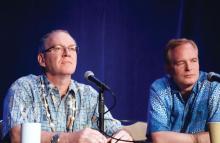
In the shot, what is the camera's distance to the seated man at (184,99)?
3.86 meters

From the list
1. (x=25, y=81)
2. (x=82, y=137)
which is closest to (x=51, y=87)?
(x=25, y=81)

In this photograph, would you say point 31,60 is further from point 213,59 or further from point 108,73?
point 213,59

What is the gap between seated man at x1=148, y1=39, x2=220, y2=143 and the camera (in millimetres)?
3855

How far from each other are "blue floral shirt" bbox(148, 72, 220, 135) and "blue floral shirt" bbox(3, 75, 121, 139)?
0.45m

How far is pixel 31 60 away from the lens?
4715 millimetres

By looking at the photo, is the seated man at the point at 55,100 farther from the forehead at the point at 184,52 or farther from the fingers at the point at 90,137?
the forehead at the point at 184,52

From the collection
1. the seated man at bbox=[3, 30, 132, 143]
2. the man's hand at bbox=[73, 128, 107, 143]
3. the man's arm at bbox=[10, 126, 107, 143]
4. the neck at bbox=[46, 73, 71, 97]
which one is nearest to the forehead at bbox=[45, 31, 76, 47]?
the seated man at bbox=[3, 30, 132, 143]

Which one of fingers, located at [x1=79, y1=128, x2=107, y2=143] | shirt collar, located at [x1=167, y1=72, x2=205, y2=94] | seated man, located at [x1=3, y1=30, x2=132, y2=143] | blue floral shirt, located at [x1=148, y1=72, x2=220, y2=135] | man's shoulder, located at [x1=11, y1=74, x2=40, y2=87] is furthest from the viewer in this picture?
shirt collar, located at [x1=167, y1=72, x2=205, y2=94]

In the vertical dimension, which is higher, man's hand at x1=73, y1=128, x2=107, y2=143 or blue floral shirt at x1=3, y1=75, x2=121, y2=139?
blue floral shirt at x1=3, y1=75, x2=121, y2=139

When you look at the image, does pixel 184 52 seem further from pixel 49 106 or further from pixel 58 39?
pixel 49 106

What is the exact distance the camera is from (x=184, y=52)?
154 inches

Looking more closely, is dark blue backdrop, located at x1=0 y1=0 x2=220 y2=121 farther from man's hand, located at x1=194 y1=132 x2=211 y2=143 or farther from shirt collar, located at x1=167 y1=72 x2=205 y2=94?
man's hand, located at x1=194 y1=132 x2=211 y2=143

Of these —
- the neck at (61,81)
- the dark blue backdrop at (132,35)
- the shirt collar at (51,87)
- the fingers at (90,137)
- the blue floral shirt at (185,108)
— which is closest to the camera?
the fingers at (90,137)

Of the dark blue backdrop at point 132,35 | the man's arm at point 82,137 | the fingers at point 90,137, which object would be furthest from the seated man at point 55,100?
the dark blue backdrop at point 132,35
